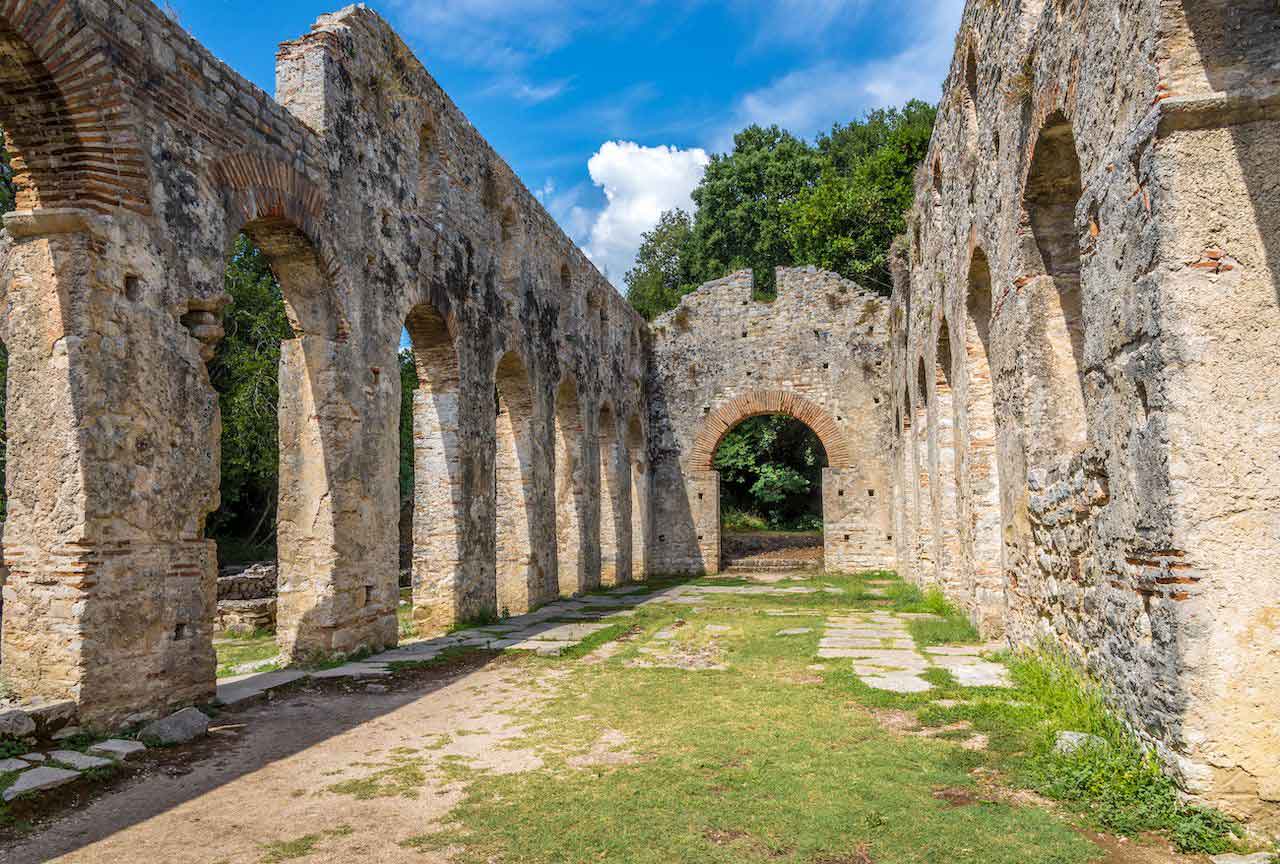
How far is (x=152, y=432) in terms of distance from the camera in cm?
533

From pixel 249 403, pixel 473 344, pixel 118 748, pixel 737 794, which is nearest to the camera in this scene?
pixel 737 794

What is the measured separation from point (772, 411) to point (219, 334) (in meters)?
13.6

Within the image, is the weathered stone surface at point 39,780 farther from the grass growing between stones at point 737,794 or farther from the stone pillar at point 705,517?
the stone pillar at point 705,517

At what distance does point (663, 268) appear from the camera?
38.2 meters

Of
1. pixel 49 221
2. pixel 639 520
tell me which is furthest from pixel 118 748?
pixel 639 520

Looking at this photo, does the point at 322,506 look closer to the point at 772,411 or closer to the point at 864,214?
the point at 772,411

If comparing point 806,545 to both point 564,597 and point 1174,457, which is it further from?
point 1174,457

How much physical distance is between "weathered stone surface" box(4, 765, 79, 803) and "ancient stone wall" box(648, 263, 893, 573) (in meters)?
14.8

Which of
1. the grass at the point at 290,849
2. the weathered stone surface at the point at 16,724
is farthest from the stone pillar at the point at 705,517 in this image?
the grass at the point at 290,849

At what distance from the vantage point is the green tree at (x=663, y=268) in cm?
3456

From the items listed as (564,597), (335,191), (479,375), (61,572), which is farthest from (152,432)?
(564,597)

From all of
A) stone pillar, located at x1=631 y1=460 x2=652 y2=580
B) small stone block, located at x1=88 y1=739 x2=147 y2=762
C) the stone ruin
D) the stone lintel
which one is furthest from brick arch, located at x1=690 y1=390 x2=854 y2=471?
small stone block, located at x1=88 y1=739 x2=147 y2=762

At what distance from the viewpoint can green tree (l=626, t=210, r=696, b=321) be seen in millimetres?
34562

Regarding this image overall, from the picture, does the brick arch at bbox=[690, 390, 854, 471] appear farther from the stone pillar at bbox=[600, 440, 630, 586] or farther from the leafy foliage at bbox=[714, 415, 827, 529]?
the leafy foliage at bbox=[714, 415, 827, 529]
